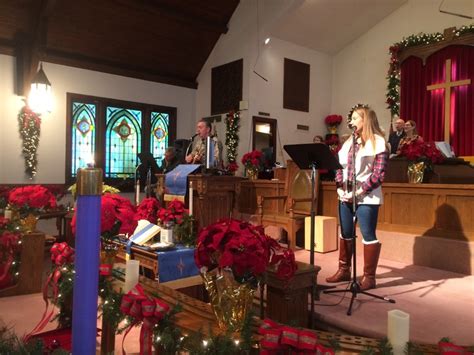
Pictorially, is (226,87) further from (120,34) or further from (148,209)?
(148,209)

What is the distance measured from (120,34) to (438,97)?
6.29 meters

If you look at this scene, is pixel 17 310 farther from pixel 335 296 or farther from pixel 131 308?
pixel 335 296

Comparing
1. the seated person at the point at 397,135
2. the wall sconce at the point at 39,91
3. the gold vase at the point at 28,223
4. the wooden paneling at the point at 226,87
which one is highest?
the wooden paneling at the point at 226,87

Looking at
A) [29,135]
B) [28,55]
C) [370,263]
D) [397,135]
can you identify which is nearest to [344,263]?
[370,263]

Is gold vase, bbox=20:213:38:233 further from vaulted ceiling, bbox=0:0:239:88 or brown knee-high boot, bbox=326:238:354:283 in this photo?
vaulted ceiling, bbox=0:0:239:88

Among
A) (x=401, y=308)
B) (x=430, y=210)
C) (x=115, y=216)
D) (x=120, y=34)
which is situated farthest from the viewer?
(x=120, y=34)

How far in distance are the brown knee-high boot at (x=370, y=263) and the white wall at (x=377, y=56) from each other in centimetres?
602

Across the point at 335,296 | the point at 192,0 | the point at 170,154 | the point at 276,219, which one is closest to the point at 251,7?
the point at 192,0

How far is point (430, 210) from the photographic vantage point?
4.35 m

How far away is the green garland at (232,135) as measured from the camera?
318 inches

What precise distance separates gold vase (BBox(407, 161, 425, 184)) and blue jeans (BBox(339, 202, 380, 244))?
1.76 metres

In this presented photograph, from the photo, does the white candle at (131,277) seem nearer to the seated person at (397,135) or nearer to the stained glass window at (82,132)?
the seated person at (397,135)

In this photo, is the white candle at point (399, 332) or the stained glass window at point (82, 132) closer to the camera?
the white candle at point (399, 332)

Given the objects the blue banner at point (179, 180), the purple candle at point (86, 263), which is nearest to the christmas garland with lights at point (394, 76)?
the blue banner at point (179, 180)
